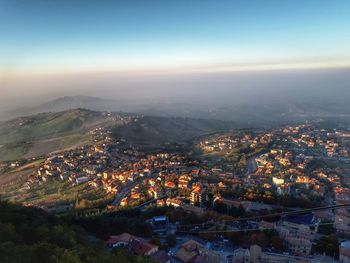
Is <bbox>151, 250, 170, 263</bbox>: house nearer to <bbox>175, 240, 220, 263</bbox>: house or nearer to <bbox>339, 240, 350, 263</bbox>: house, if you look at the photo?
<bbox>175, 240, 220, 263</bbox>: house

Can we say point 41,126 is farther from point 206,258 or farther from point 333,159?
point 206,258

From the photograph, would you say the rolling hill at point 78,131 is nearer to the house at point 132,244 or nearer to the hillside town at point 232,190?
the hillside town at point 232,190

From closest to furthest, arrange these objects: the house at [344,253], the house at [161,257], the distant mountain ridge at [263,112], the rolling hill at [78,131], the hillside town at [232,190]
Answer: the house at [161,257]
the house at [344,253]
the hillside town at [232,190]
the rolling hill at [78,131]
the distant mountain ridge at [263,112]

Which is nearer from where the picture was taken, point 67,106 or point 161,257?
point 161,257

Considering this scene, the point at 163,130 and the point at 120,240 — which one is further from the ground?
the point at 120,240

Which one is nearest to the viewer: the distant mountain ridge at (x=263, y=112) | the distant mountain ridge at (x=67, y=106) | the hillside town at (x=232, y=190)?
the hillside town at (x=232, y=190)

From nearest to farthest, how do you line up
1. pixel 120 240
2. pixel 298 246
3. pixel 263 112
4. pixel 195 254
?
pixel 195 254
pixel 120 240
pixel 298 246
pixel 263 112

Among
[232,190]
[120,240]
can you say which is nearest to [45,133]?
[232,190]

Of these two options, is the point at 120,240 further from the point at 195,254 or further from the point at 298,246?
the point at 298,246

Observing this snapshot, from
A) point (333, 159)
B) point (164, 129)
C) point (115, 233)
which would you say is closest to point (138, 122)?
point (164, 129)

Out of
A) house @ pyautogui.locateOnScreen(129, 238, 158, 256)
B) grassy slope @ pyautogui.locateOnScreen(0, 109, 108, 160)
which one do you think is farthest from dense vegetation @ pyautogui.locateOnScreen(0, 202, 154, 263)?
grassy slope @ pyautogui.locateOnScreen(0, 109, 108, 160)

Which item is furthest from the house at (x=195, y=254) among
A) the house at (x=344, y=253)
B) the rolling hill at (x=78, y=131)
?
the rolling hill at (x=78, y=131)
